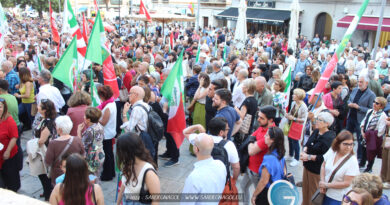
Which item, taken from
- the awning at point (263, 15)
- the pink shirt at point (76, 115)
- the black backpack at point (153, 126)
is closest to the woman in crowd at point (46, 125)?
the pink shirt at point (76, 115)

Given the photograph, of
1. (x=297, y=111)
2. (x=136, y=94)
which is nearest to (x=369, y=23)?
(x=297, y=111)

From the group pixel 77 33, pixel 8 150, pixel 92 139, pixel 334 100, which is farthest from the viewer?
pixel 77 33

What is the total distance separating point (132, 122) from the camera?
14.9ft

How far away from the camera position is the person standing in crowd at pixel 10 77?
266 inches

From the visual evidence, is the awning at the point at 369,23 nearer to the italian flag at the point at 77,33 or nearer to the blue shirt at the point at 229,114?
the italian flag at the point at 77,33

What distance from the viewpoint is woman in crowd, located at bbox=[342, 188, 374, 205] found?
2.59 meters

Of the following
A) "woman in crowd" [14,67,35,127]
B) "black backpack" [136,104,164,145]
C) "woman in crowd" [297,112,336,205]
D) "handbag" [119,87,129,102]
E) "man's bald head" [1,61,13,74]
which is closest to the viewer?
"woman in crowd" [297,112,336,205]

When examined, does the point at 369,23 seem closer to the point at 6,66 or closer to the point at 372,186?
the point at 6,66

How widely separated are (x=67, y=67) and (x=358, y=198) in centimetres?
484

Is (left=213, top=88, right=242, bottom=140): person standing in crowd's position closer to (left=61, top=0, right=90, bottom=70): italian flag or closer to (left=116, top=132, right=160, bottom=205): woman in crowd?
(left=116, top=132, right=160, bottom=205): woman in crowd

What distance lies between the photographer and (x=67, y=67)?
5.61m

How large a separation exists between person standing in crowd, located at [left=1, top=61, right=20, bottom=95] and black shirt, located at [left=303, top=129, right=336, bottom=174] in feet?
19.5

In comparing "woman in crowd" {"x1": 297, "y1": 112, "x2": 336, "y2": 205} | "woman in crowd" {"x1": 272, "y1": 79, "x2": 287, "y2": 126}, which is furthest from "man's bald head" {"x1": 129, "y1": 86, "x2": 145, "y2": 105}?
"woman in crowd" {"x1": 272, "y1": 79, "x2": 287, "y2": 126}

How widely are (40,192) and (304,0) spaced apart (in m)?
25.7
